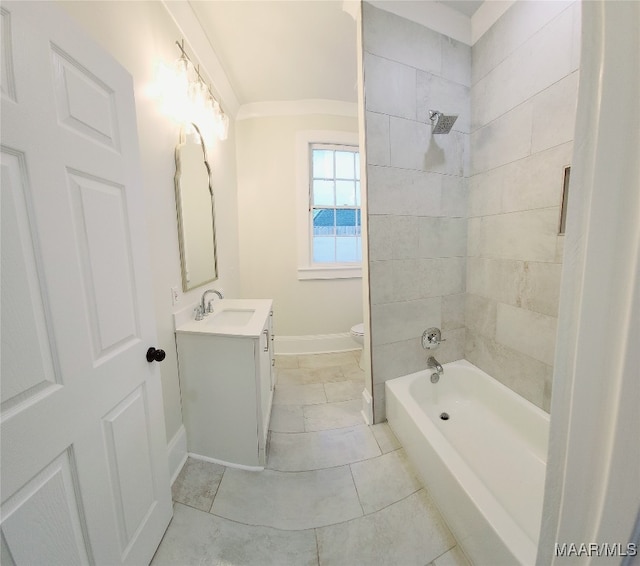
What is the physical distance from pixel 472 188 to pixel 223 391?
7.02 feet

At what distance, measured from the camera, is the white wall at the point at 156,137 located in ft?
3.35

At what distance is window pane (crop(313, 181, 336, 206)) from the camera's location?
109 inches

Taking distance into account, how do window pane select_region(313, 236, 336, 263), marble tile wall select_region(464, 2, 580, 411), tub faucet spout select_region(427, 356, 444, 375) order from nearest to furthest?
marble tile wall select_region(464, 2, 580, 411) → tub faucet spout select_region(427, 356, 444, 375) → window pane select_region(313, 236, 336, 263)

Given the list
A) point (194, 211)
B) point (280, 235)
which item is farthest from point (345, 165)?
point (194, 211)

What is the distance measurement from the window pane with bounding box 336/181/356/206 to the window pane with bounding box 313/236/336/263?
0.45m

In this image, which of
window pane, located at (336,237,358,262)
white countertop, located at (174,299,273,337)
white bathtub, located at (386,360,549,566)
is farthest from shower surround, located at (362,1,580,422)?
window pane, located at (336,237,358,262)

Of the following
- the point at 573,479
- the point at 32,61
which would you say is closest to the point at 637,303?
the point at 573,479

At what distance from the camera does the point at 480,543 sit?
0.92 meters

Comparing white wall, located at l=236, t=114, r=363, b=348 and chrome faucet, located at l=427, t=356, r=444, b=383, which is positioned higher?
white wall, located at l=236, t=114, r=363, b=348

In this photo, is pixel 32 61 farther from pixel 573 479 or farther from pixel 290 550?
pixel 290 550

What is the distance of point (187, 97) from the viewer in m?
1.49

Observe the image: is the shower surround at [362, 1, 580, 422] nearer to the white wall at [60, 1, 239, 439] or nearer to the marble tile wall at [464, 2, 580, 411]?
the marble tile wall at [464, 2, 580, 411]

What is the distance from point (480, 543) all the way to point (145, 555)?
131 centimetres

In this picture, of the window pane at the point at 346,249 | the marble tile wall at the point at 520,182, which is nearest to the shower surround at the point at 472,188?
the marble tile wall at the point at 520,182
